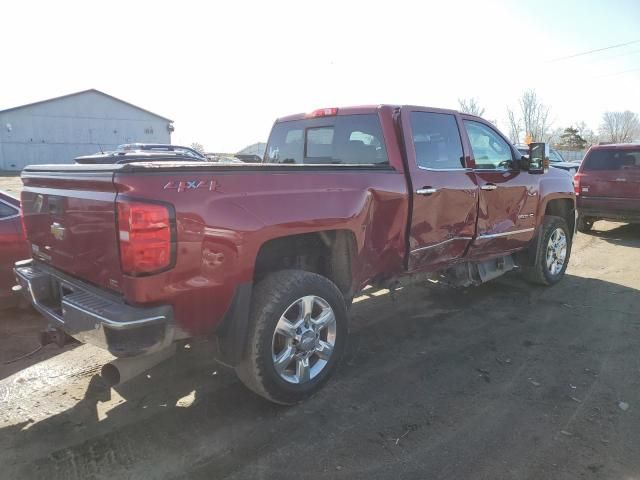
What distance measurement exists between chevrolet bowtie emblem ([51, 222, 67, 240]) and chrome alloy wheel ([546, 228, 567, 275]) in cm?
538

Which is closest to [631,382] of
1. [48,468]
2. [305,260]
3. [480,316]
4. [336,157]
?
[480,316]

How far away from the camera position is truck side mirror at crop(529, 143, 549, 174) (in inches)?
204

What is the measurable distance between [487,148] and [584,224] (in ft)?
22.7

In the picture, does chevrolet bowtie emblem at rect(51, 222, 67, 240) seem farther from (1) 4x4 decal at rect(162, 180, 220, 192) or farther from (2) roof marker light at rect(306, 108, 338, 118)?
(2) roof marker light at rect(306, 108, 338, 118)

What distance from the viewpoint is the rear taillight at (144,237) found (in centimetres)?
242

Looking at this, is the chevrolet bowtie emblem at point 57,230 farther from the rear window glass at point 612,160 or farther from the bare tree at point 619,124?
the bare tree at point 619,124

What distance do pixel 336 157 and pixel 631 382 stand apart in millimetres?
2946

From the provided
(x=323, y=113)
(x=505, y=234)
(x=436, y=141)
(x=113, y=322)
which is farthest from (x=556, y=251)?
(x=113, y=322)

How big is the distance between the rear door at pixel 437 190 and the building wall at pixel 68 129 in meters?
40.6

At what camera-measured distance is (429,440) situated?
2859mm

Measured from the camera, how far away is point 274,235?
2934 mm

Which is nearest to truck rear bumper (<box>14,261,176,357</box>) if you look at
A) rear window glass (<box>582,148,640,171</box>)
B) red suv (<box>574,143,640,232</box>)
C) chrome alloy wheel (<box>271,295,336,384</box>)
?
chrome alloy wheel (<box>271,295,336,384</box>)

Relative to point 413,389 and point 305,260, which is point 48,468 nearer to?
point 305,260

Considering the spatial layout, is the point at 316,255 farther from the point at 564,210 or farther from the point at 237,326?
the point at 564,210
